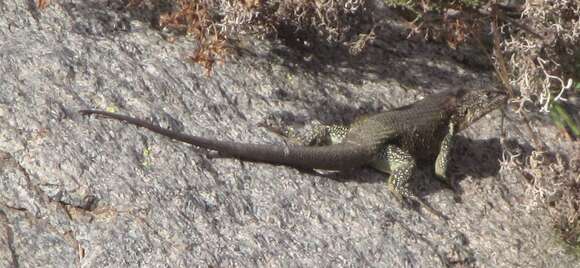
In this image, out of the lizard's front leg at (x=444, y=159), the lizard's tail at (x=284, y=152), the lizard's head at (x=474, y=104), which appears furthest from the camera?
the lizard's head at (x=474, y=104)

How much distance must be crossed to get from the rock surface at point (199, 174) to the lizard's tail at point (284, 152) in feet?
0.21

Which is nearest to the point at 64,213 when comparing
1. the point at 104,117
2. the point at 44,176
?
the point at 44,176

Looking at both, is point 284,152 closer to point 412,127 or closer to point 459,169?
point 412,127

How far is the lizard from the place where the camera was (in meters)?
5.61

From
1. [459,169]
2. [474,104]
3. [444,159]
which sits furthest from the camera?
[474,104]

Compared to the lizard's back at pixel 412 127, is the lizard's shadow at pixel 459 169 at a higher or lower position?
lower

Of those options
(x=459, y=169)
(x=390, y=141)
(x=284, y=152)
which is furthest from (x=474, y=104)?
(x=284, y=152)

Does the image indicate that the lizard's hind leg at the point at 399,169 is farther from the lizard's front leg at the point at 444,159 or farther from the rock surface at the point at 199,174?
the lizard's front leg at the point at 444,159

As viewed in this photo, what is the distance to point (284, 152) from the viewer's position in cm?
569

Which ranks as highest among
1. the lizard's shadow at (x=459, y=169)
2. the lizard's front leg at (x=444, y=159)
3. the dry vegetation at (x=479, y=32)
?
the dry vegetation at (x=479, y=32)

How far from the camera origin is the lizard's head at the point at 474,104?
270 inches

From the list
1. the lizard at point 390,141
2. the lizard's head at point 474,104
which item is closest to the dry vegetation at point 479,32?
the lizard's head at point 474,104

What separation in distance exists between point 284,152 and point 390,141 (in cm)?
103

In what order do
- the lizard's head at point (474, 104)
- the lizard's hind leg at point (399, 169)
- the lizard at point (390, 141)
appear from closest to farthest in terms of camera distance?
the lizard at point (390, 141)
the lizard's hind leg at point (399, 169)
the lizard's head at point (474, 104)
